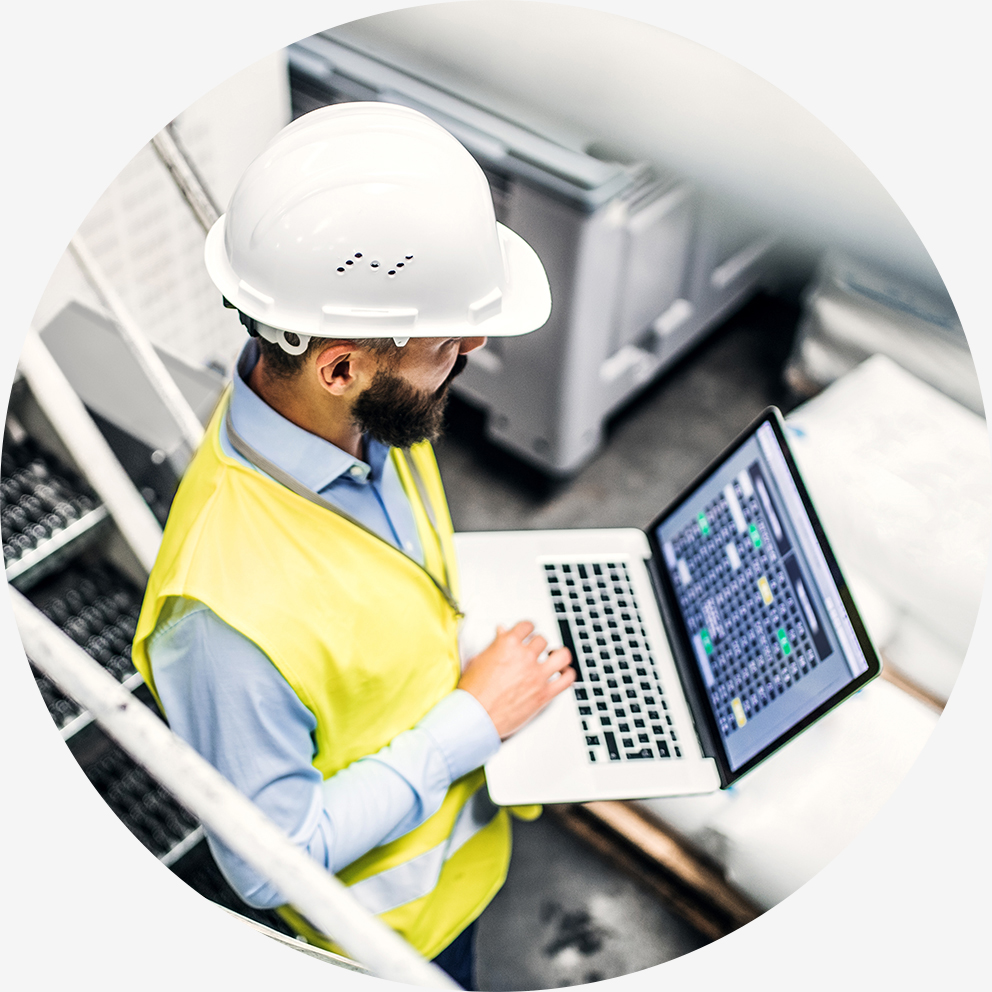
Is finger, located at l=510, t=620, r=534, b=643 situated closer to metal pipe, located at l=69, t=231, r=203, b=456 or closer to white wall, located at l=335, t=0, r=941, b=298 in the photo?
metal pipe, located at l=69, t=231, r=203, b=456

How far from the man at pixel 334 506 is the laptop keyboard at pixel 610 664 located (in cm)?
20

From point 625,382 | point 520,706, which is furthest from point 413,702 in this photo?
point 625,382

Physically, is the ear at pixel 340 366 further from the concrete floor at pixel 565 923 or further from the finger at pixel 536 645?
the concrete floor at pixel 565 923

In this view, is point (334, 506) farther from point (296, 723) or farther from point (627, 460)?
point (627, 460)

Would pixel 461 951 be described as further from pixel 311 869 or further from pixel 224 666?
pixel 224 666

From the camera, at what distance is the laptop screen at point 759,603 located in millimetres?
1023

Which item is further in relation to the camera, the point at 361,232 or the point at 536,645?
the point at 536,645

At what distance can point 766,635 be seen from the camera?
112cm

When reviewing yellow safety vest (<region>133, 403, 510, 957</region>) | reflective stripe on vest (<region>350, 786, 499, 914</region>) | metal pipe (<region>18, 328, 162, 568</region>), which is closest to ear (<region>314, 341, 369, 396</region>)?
yellow safety vest (<region>133, 403, 510, 957</region>)

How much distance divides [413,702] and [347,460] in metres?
0.30

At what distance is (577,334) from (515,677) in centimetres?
58

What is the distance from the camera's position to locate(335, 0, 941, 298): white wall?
129cm

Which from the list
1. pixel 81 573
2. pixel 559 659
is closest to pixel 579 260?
pixel 559 659

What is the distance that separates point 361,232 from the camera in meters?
0.84
